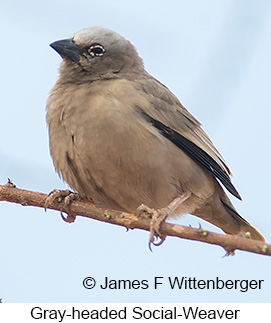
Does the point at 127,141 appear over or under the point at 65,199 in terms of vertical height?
over

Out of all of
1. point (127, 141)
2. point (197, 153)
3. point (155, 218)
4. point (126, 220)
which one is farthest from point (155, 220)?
point (197, 153)

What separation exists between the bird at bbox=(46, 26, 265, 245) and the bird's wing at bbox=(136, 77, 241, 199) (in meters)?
0.01

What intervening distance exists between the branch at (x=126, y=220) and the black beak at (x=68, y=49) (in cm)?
150

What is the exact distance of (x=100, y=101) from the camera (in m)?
5.80

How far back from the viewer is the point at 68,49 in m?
6.31

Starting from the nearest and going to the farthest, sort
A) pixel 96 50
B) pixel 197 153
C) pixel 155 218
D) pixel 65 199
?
1. pixel 155 218
2. pixel 65 199
3. pixel 197 153
4. pixel 96 50

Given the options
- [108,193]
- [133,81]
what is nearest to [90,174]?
[108,193]

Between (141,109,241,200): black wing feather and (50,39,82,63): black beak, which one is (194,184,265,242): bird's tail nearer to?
(141,109,241,200): black wing feather

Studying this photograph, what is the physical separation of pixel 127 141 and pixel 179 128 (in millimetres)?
862

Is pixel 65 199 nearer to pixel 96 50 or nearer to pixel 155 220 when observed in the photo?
pixel 155 220

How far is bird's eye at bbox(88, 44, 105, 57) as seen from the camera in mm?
6364

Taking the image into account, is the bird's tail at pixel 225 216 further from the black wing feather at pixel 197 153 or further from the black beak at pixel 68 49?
the black beak at pixel 68 49

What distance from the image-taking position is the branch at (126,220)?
415cm

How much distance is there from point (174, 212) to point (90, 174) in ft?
3.36
